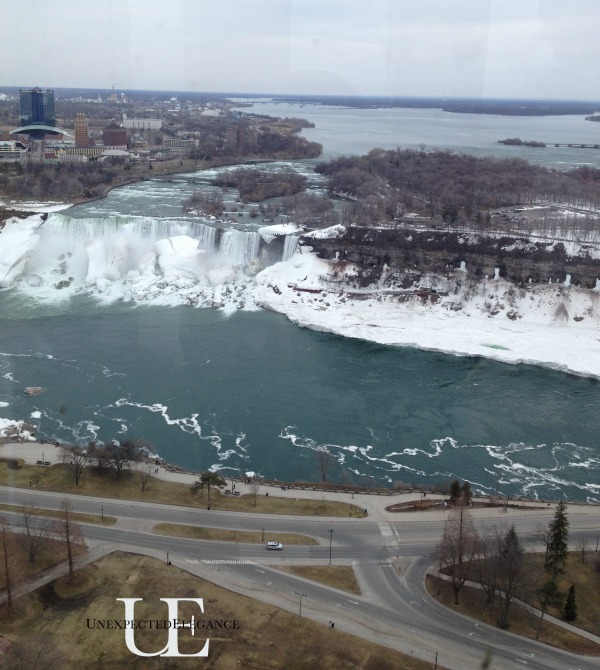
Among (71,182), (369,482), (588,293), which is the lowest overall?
(369,482)

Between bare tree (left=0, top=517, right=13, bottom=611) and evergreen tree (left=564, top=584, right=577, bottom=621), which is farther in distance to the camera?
evergreen tree (left=564, top=584, right=577, bottom=621)

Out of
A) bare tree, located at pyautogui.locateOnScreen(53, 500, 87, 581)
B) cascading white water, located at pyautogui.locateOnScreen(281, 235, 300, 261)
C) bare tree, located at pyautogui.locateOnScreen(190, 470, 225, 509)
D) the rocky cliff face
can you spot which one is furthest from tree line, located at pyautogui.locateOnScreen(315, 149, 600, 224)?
bare tree, located at pyautogui.locateOnScreen(53, 500, 87, 581)

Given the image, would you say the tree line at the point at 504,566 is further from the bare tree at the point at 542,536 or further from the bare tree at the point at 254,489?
the bare tree at the point at 254,489

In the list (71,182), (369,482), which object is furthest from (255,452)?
(71,182)

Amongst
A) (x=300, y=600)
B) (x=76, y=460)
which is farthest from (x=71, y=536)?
(x=300, y=600)

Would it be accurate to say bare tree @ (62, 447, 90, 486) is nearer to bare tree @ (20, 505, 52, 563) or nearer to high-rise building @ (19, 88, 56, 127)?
bare tree @ (20, 505, 52, 563)

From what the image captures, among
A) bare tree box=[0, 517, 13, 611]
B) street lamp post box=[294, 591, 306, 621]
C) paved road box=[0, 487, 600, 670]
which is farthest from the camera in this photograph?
street lamp post box=[294, 591, 306, 621]

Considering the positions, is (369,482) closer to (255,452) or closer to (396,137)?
(255,452)
